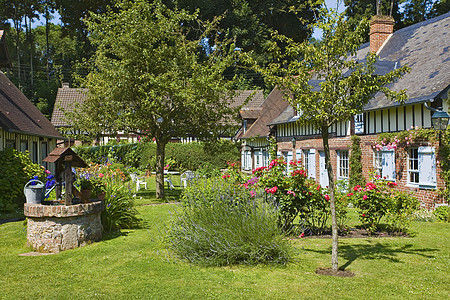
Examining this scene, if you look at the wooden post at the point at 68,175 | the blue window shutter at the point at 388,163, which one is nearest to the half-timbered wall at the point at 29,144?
the wooden post at the point at 68,175

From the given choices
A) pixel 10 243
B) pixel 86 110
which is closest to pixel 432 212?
pixel 10 243

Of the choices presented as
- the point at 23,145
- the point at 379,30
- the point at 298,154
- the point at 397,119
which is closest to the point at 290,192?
the point at 397,119

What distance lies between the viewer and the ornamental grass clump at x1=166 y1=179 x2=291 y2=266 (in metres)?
6.24

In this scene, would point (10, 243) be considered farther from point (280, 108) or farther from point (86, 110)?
point (280, 108)

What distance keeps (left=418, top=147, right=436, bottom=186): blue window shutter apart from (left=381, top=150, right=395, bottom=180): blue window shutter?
4.16ft

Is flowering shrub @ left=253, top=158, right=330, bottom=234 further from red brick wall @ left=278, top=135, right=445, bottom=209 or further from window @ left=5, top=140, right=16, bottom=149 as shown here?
window @ left=5, top=140, right=16, bottom=149

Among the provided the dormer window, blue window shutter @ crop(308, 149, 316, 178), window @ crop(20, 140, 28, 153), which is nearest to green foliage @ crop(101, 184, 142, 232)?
window @ crop(20, 140, 28, 153)

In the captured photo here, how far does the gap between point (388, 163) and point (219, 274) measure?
9518 mm

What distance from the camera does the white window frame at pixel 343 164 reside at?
16200mm

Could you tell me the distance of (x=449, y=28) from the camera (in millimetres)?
A: 14781

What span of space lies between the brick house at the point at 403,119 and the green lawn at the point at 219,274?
2878 millimetres

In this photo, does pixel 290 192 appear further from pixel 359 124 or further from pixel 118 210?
pixel 359 124

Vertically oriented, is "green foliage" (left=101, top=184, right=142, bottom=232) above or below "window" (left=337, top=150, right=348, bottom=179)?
below

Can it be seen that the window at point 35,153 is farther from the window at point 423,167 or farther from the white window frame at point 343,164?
the window at point 423,167
